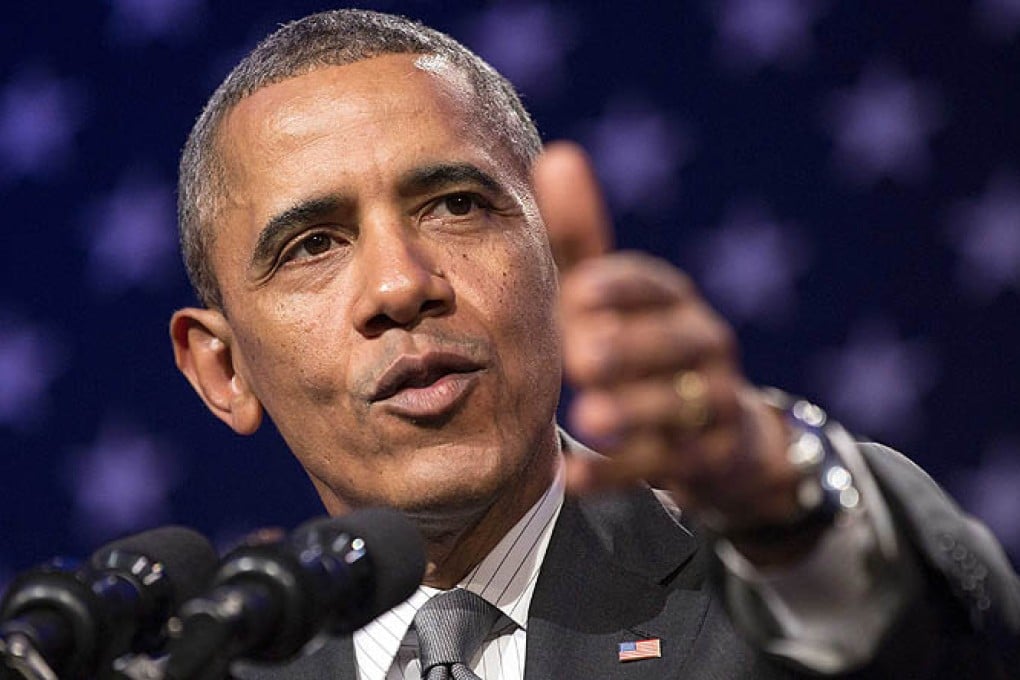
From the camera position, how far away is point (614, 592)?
1738 mm

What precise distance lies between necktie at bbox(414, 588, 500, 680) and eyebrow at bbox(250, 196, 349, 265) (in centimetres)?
44

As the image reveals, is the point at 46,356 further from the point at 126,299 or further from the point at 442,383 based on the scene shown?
the point at 442,383

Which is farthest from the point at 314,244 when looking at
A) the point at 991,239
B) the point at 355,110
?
the point at 991,239

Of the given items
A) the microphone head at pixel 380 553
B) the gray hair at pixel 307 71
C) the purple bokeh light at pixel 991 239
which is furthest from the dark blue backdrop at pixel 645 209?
the microphone head at pixel 380 553

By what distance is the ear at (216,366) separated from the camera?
196cm

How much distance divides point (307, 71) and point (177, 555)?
0.85m

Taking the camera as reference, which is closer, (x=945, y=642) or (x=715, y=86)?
(x=945, y=642)

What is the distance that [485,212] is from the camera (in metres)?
1.79

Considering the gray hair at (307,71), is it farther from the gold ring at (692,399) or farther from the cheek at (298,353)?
the gold ring at (692,399)

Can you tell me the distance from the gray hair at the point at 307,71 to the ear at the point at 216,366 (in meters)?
0.03

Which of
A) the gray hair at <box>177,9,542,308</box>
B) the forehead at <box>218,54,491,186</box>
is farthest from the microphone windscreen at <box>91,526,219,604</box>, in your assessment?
the gray hair at <box>177,9,542,308</box>

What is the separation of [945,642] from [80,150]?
208 cm

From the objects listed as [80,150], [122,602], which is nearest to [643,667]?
[122,602]

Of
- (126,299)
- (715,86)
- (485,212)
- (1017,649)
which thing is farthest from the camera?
(126,299)
